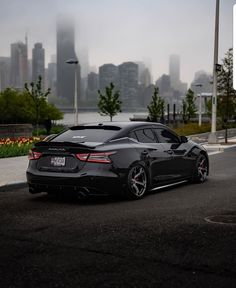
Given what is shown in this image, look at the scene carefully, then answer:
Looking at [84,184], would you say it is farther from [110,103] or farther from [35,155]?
[110,103]

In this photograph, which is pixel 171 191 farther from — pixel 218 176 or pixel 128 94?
pixel 128 94

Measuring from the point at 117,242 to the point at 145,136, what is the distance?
4.04 m

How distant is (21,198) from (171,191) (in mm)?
2901

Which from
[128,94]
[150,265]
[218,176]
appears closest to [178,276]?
[150,265]

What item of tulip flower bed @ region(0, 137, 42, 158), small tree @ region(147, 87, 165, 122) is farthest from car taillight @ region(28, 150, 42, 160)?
small tree @ region(147, 87, 165, 122)

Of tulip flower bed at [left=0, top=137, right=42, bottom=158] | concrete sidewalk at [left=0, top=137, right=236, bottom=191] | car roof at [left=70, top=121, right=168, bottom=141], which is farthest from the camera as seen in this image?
tulip flower bed at [left=0, top=137, right=42, bottom=158]

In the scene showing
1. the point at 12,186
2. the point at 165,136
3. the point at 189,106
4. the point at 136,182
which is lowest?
the point at 12,186

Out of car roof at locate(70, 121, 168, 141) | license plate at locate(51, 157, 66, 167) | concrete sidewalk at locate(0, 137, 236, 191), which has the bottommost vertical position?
concrete sidewalk at locate(0, 137, 236, 191)

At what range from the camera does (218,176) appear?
40.7ft

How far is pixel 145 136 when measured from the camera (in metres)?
9.63

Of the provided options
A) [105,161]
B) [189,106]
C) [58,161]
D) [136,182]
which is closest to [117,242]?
[105,161]

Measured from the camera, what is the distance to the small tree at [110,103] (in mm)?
58750

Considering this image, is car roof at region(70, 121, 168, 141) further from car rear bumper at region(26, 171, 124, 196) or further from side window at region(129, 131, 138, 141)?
car rear bumper at region(26, 171, 124, 196)

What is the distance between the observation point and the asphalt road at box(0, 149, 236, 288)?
15.0 ft
